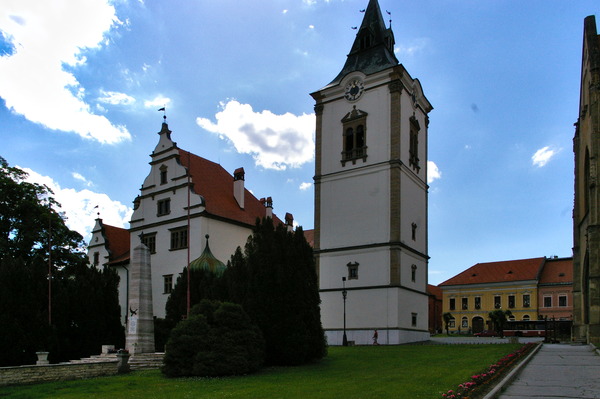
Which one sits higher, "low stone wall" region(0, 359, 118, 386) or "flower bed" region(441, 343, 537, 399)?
"flower bed" region(441, 343, 537, 399)

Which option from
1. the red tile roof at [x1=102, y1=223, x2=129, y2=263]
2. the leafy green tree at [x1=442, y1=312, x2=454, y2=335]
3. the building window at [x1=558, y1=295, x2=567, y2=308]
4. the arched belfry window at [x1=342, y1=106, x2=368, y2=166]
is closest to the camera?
the arched belfry window at [x1=342, y1=106, x2=368, y2=166]

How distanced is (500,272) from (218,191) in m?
50.2

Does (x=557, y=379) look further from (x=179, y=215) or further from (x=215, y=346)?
(x=179, y=215)

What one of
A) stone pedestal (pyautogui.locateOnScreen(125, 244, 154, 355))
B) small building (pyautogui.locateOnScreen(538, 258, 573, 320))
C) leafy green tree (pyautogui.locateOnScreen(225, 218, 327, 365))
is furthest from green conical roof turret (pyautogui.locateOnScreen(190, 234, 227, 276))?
small building (pyautogui.locateOnScreen(538, 258, 573, 320))

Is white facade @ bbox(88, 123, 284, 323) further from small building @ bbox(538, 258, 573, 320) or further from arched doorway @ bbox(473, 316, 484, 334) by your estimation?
small building @ bbox(538, 258, 573, 320)

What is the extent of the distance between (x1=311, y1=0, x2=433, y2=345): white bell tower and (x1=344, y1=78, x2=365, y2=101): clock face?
0.25 feet

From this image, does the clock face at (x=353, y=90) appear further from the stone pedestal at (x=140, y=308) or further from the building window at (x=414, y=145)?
the stone pedestal at (x=140, y=308)

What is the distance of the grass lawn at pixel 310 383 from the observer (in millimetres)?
13210

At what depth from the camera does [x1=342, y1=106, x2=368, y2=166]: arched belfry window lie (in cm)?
4131

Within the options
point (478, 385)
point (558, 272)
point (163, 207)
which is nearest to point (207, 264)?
point (163, 207)

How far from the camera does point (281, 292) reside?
73.5 feet

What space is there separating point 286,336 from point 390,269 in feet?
56.7

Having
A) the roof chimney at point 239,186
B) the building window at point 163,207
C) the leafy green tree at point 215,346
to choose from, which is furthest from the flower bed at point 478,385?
the roof chimney at point 239,186

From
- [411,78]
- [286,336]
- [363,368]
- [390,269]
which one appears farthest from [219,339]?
[411,78]
